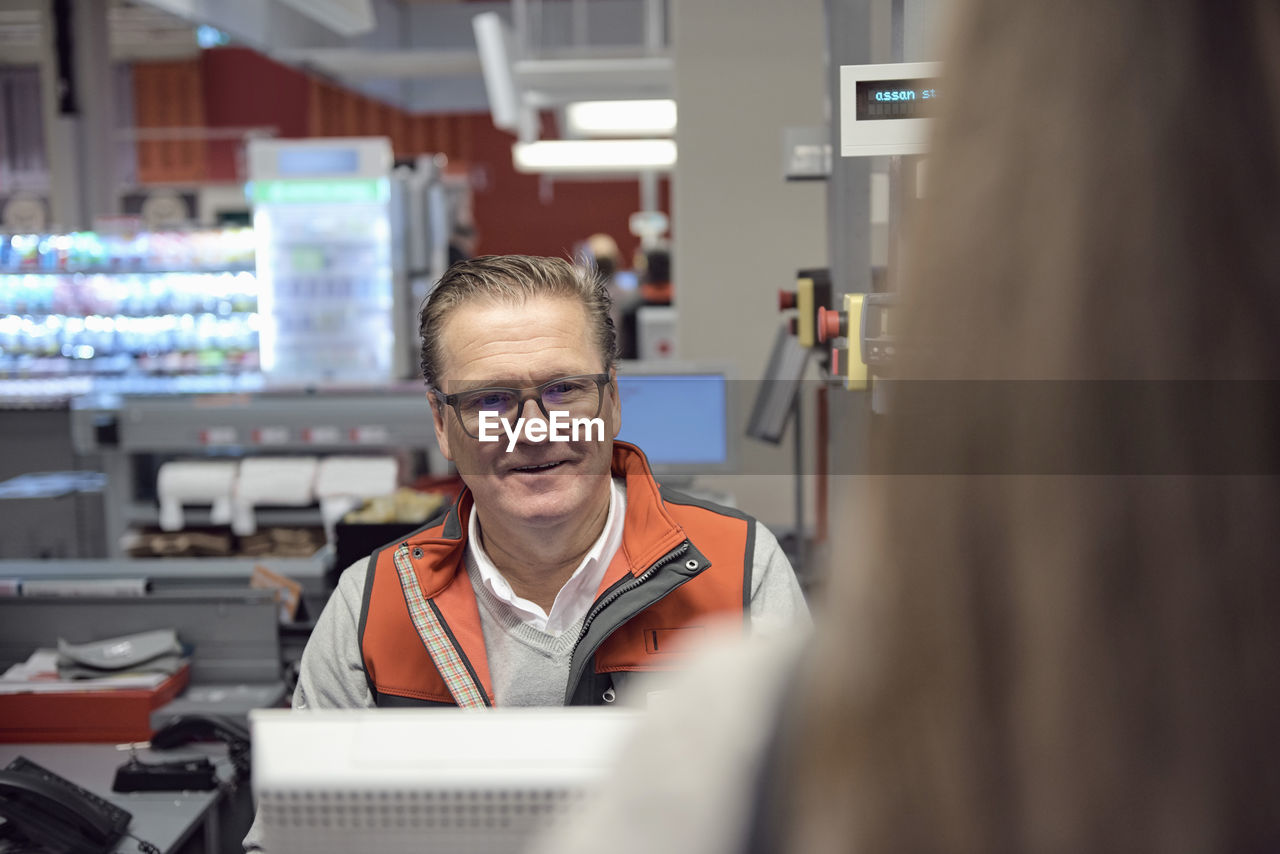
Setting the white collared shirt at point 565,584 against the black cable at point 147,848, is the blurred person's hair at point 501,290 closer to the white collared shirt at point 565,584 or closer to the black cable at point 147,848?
the white collared shirt at point 565,584

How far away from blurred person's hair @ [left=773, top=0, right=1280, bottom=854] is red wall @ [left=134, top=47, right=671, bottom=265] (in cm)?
1418

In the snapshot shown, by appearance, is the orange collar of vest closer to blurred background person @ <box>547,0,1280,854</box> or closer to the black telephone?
the black telephone

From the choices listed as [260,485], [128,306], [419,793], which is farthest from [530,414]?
[128,306]

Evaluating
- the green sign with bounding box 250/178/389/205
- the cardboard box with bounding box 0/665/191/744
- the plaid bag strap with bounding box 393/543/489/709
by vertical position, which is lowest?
the cardboard box with bounding box 0/665/191/744

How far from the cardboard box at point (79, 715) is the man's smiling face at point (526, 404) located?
54.9 inches

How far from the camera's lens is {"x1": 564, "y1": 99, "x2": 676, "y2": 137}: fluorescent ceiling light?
23.1 ft

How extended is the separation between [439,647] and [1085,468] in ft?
3.93

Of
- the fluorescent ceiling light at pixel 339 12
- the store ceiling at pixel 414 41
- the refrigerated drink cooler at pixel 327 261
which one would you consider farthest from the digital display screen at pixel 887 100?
the refrigerated drink cooler at pixel 327 261

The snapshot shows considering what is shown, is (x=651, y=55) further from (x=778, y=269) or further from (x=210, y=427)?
Answer: (x=210, y=427)

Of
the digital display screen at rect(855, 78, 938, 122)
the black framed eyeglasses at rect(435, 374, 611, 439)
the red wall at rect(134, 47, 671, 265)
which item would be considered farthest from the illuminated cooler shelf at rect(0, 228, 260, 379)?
the digital display screen at rect(855, 78, 938, 122)

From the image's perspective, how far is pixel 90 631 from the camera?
2670 millimetres

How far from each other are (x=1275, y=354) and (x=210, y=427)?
550 cm

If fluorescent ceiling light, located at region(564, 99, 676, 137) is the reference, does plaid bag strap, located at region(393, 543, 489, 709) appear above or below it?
below

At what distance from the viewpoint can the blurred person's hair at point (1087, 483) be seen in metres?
0.38
